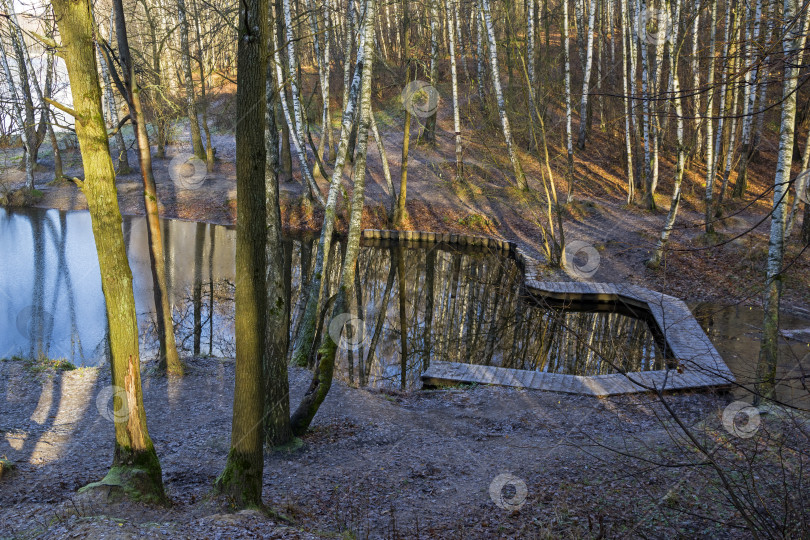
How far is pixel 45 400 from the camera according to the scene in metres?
7.76

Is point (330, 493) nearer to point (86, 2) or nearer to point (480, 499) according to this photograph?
point (480, 499)

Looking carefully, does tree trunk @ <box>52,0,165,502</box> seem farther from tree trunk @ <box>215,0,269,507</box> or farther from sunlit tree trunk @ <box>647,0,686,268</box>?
sunlit tree trunk @ <box>647,0,686,268</box>

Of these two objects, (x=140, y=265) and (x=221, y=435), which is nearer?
(x=221, y=435)

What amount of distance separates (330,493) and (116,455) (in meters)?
1.95

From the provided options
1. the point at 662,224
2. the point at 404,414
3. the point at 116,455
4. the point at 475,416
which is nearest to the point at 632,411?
the point at 475,416
